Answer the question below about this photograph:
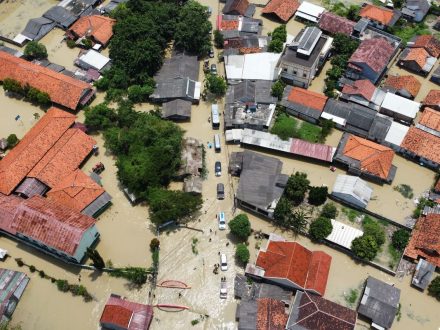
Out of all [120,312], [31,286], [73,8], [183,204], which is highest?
[73,8]

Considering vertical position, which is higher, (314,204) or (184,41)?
(184,41)

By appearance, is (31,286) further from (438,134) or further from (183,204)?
(438,134)

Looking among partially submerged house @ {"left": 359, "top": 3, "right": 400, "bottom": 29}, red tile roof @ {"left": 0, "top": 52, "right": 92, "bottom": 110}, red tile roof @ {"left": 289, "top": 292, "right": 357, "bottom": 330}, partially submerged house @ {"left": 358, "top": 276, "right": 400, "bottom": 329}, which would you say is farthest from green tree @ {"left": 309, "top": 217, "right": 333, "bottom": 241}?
partially submerged house @ {"left": 359, "top": 3, "right": 400, "bottom": 29}

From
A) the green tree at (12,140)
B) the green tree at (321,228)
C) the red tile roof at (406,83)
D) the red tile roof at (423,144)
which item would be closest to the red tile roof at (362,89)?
the red tile roof at (406,83)

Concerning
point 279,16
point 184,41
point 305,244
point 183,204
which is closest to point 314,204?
point 305,244

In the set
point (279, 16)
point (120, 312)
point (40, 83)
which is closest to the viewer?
point (120, 312)

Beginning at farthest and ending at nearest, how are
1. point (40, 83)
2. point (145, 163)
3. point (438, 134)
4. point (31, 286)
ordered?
point (40, 83) → point (438, 134) → point (145, 163) → point (31, 286)

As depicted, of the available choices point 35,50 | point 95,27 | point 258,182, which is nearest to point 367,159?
point 258,182

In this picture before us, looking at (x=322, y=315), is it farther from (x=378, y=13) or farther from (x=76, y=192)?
(x=378, y=13)
